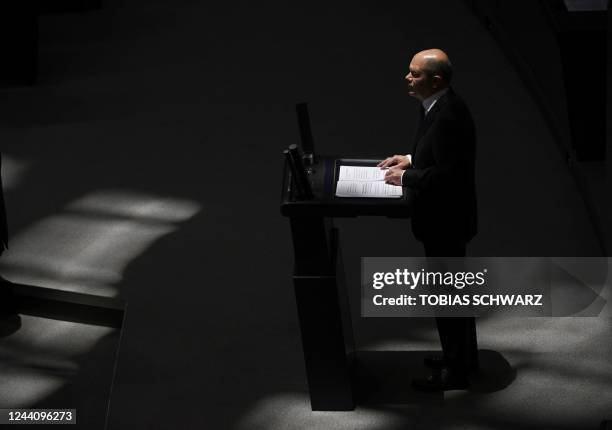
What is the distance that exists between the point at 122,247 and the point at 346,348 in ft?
8.23

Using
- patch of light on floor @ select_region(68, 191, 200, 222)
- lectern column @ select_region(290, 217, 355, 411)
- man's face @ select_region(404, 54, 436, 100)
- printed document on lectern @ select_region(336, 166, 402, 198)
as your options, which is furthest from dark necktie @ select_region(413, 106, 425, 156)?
patch of light on floor @ select_region(68, 191, 200, 222)

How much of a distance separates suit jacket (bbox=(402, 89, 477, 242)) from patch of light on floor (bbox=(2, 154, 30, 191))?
4.13 metres

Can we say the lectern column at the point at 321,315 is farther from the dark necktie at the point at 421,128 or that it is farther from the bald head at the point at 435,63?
the bald head at the point at 435,63

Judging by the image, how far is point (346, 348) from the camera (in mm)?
5934

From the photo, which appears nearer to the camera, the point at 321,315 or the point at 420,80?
the point at 420,80

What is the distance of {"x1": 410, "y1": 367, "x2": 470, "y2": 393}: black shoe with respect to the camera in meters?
6.07

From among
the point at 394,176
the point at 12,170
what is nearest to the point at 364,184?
the point at 394,176

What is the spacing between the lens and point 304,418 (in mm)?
5953

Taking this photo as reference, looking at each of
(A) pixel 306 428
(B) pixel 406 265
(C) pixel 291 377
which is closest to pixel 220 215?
(B) pixel 406 265

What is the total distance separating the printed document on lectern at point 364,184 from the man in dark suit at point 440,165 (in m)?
0.05

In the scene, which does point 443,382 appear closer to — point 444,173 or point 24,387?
point 444,173

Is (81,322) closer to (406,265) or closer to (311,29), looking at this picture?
(406,265)

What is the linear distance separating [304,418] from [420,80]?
1889 mm

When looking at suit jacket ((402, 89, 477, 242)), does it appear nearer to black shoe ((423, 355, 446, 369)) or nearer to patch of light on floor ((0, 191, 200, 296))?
black shoe ((423, 355, 446, 369))
